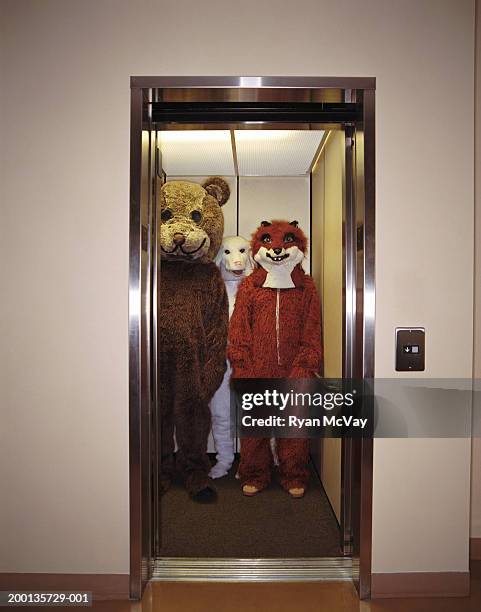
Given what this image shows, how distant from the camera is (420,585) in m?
1.76

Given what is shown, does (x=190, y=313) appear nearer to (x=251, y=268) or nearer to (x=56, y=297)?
(x=251, y=268)

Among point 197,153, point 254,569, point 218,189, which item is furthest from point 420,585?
point 197,153

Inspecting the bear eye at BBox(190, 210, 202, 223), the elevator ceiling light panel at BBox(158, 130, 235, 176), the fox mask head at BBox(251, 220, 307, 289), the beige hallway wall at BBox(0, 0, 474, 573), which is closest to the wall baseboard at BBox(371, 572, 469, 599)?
the beige hallway wall at BBox(0, 0, 474, 573)

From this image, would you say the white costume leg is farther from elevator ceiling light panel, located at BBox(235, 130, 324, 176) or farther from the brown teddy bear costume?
elevator ceiling light panel, located at BBox(235, 130, 324, 176)

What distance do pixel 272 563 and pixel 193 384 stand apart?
3.29ft

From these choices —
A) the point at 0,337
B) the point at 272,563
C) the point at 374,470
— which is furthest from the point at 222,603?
the point at 0,337

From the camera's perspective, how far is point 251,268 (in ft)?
8.91

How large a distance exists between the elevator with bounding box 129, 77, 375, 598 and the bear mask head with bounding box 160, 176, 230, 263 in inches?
4.5

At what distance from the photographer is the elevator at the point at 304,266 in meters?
1.73

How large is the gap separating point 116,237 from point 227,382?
1.31 metres

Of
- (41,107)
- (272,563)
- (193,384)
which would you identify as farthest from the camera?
(193,384)

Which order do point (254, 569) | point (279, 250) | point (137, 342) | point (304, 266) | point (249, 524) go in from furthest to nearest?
point (304, 266)
point (279, 250)
point (249, 524)
point (254, 569)
point (137, 342)

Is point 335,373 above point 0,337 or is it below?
below

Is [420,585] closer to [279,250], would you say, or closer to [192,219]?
[279,250]
